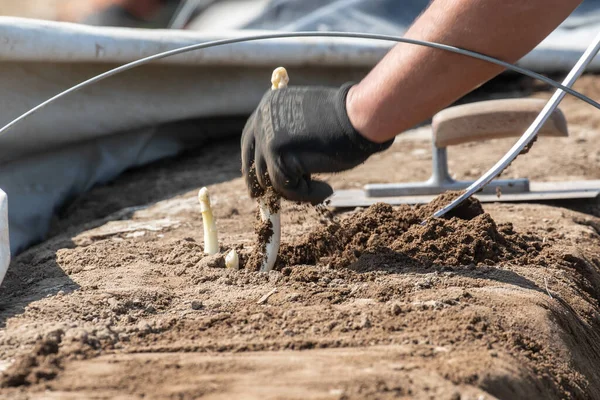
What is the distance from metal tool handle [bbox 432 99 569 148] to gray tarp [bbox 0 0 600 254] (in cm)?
121

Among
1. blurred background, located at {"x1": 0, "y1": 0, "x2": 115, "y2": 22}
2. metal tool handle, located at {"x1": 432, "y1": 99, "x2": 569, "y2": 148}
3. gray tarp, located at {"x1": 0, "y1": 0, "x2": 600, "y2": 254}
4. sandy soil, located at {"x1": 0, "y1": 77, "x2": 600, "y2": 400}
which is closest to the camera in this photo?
sandy soil, located at {"x1": 0, "y1": 77, "x2": 600, "y2": 400}

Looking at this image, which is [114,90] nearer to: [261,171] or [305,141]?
[261,171]

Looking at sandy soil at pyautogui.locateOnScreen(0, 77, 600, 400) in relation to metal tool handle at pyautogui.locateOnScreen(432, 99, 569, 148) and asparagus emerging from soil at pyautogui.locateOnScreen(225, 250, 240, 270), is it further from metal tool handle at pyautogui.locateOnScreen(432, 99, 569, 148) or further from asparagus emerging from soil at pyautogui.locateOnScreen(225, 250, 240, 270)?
metal tool handle at pyautogui.locateOnScreen(432, 99, 569, 148)

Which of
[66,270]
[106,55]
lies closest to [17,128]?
[106,55]

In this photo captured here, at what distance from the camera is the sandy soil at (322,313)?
1.48 meters

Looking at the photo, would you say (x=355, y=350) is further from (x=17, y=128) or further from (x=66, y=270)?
(x=17, y=128)

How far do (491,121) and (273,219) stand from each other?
135 centimetres

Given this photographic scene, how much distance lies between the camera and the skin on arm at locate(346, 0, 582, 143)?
1.69m

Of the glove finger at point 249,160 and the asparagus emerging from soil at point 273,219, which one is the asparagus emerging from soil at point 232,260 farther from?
the glove finger at point 249,160

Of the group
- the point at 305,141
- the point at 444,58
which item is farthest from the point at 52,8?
the point at 444,58

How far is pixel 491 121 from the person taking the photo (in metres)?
3.11

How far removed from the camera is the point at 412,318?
174cm

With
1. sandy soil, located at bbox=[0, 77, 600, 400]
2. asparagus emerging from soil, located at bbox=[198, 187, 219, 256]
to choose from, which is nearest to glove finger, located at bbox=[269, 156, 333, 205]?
sandy soil, located at bbox=[0, 77, 600, 400]

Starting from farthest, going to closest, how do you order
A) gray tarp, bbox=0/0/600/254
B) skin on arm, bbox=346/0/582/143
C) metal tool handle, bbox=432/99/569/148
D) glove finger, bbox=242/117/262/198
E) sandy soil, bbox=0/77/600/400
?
gray tarp, bbox=0/0/600/254 → metal tool handle, bbox=432/99/569/148 → glove finger, bbox=242/117/262/198 → skin on arm, bbox=346/0/582/143 → sandy soil, bbox=0/77/600/400
